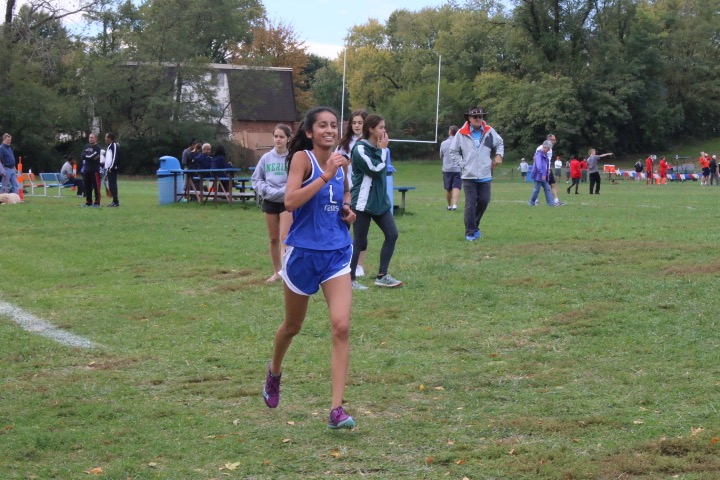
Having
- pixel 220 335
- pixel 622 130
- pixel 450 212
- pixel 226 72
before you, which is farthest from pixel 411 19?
pixel 220 335

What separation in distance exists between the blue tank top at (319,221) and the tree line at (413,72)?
1955 inches

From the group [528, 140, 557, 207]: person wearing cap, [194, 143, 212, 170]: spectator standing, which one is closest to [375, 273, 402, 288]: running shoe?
[528, 140, 557, 207]: person wearing cap

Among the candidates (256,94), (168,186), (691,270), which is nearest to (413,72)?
(256,94)

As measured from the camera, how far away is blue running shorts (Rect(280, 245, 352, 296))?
5.59 meters

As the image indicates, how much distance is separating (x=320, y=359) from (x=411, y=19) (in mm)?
96853

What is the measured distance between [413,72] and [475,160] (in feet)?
258

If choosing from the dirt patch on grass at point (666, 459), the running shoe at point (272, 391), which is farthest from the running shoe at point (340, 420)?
the dirt patch on grass at point (666, 459)

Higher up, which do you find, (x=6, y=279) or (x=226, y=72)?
(x=226, y=72)

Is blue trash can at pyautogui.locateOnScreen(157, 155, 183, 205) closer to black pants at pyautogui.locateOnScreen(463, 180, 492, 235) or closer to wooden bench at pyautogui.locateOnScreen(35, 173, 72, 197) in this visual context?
wooden bench at pyautogui.locateOnScreen(35, 173, 72, 197)

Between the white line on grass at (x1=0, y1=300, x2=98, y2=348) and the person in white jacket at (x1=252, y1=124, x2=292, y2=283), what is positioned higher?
the person in white jacket at (x1=252, y1=124, x2=292, y2=283)

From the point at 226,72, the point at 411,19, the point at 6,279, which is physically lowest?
the point at 6,279

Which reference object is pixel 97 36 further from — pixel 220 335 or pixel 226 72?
pixel 220 335

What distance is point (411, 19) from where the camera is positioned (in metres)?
101

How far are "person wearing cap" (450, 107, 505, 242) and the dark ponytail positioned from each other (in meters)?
8.50
